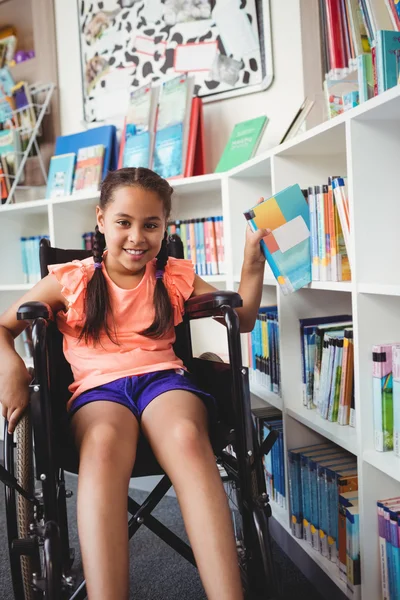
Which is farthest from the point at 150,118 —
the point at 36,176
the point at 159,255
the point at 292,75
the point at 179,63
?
the point at 159,255

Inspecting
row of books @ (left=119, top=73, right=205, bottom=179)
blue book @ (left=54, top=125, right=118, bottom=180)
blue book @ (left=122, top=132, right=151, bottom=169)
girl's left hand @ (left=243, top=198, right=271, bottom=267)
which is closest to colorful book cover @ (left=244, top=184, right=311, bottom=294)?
girl's left hand @ (left=243, top=198, right=271, bottom=267)

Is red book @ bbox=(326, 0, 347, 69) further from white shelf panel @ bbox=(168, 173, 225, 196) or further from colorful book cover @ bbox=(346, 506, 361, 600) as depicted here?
colorful book cover @ bbox=(346, 506, 361, 600)

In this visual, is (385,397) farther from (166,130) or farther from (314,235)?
(166,130)

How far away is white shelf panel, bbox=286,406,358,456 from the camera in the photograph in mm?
1370

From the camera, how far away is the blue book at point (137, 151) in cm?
247

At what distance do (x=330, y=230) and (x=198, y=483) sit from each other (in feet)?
2.35

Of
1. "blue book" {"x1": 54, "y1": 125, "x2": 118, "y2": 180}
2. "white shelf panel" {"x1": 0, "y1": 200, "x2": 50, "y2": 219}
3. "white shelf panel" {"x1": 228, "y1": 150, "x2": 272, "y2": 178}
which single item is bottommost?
"white shelf panel" {"x1": 228, "y1": 150, "x2": 272, "y2": 178}

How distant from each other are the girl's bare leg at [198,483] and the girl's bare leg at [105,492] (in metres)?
0.07

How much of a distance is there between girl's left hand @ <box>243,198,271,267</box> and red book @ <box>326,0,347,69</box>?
23.7 inches

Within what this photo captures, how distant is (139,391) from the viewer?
134 centimetres

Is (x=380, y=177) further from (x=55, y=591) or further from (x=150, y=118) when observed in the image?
(x=150, y=118)

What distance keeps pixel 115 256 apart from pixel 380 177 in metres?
0.66

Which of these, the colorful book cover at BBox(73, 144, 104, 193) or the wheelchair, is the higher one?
the colorful book cover at BBox(73, 144, 104, 193)

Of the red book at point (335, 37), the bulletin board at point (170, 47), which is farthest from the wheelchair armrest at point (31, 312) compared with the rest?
the bulletin board at point (170, 47)
